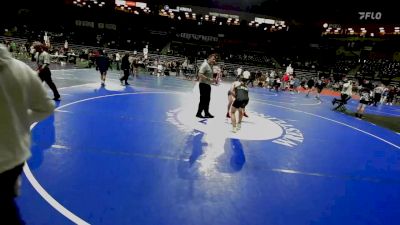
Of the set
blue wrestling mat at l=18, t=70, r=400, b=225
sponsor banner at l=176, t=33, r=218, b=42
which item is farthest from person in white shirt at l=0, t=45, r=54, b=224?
sponsor banner at l=176, t=33, r=218, b=42

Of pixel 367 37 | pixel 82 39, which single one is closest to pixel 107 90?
pixel 82 39

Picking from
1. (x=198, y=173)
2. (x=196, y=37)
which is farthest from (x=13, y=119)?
(x=196, y=37)

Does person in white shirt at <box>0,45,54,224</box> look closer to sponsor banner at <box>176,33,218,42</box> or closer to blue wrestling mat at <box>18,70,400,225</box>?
blue wrestling mat at <box>18,70,400,225</box>

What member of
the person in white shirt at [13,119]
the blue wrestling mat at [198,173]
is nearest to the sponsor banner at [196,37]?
the blue wrestling mat at [198,173]

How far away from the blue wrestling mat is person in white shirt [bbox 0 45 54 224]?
151 centimetres

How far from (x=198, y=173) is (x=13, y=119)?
3.48 m

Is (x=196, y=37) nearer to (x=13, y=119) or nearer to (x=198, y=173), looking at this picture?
(x=198, y=173)

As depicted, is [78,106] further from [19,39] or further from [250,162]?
[19,39]

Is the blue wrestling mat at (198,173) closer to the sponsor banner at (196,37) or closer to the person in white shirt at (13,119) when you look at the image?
the person in white shirt at (13,119)

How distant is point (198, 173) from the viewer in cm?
518

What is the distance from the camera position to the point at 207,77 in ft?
28.5

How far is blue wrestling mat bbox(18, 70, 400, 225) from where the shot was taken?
12.9 feet

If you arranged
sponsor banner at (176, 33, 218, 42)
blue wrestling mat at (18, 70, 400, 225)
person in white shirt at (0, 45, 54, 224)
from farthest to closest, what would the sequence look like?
sponsor banner at (176, 33, 218, 42) → blue wrestling mat at (18, 70, 400, 225) → person in white shirt at (0, 45, 54, 224)

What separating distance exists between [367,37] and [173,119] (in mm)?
41782
